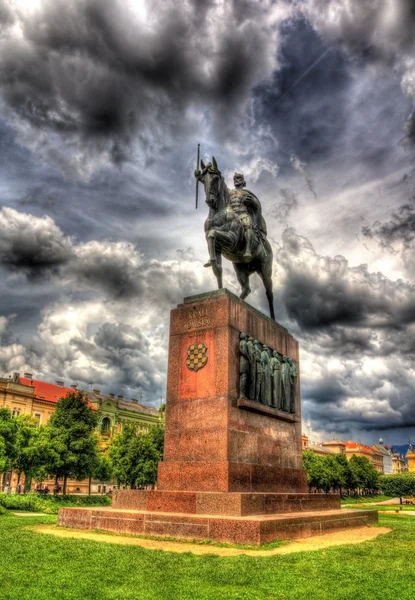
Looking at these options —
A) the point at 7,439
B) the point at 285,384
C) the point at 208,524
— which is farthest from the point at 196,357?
the point at 7,439

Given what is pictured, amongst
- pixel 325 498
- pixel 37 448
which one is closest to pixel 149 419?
pixel 37 448

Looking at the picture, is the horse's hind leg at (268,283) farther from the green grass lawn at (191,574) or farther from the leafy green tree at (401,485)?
the leafy green tree at (401,485)

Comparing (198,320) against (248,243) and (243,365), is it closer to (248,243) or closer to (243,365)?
(243,365)

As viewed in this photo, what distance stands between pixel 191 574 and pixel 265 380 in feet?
28.6

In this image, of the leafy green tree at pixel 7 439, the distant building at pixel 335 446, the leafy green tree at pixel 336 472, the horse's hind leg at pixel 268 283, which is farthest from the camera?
the distant building at pixel 335 446

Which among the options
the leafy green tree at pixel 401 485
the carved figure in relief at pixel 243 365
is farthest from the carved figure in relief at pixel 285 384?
the leafy green tree at pixel 401 485

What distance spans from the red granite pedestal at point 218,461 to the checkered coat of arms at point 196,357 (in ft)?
0.10

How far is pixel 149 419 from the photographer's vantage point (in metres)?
91.5

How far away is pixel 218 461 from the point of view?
43.8 ft

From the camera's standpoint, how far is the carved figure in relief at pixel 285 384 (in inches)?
672

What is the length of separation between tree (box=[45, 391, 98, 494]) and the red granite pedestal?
99.0 feet

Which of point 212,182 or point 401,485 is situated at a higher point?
point 212,182

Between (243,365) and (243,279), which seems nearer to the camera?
(243,365)

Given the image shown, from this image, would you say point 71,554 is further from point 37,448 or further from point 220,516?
point 37,448
